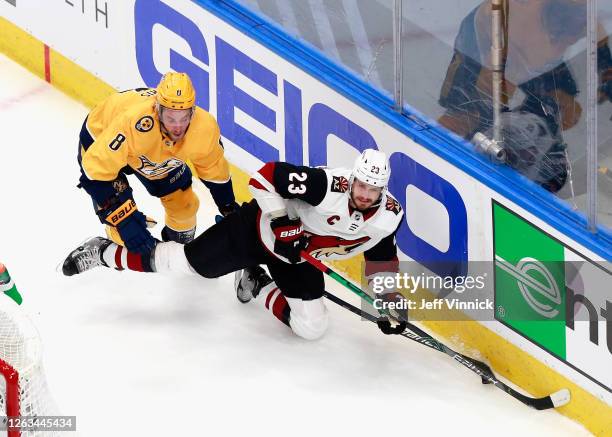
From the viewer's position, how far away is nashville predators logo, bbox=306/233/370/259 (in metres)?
5.50

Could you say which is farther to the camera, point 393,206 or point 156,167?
point 156,167

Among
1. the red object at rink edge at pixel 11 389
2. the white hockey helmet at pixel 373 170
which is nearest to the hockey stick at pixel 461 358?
the white hockey helmet at pixel 373 170

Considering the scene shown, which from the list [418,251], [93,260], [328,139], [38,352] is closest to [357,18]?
[328,139]

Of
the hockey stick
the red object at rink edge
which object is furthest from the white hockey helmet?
the red object at rink edge

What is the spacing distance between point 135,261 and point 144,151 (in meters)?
0.50

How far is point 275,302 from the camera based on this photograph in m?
5.71

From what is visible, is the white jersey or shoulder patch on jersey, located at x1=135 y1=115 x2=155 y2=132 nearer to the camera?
the white jersey

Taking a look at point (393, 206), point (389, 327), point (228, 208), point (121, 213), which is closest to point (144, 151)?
point (121, 213)

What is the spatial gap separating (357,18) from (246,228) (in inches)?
37.3

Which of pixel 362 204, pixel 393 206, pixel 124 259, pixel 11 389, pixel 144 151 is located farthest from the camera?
pixel 124 259

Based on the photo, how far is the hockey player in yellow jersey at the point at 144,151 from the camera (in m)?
5.41

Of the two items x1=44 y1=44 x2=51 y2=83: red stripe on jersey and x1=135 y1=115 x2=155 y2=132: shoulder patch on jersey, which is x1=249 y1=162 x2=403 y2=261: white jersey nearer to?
x1=135 y1=115 x2=155 y2=132: shoulder patch on jersey

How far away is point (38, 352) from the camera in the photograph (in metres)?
4.43

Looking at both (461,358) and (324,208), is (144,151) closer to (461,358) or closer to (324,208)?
(324,208)
